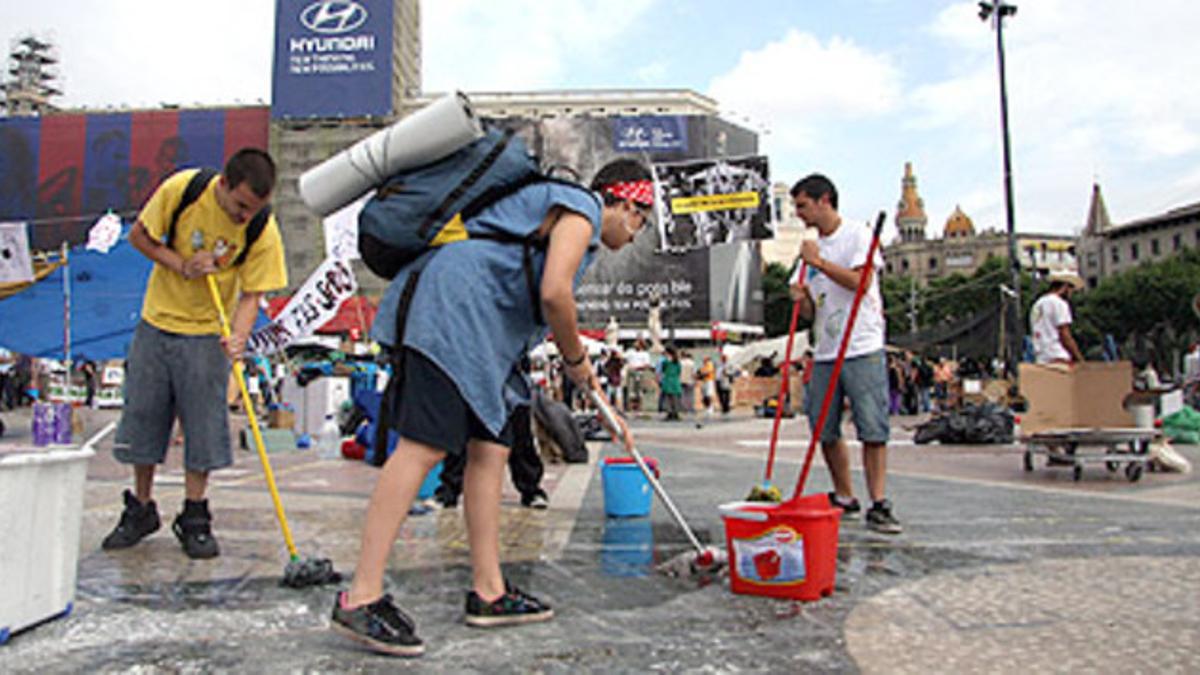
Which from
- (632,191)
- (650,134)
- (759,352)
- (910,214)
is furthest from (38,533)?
(910,214)

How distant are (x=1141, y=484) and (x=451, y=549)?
4.89m

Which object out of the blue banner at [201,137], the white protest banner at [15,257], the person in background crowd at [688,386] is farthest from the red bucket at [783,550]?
the blue banner at [201,137]

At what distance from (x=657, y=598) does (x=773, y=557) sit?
38cm

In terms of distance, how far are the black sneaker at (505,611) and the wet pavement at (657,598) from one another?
0.13ft

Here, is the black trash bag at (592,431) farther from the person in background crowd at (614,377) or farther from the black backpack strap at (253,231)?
the person in background crowd at (614,377)

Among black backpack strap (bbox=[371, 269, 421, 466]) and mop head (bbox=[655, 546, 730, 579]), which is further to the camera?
mop head (bbox=[655, 546, 730, 579])

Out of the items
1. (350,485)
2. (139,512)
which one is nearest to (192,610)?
(139,512)

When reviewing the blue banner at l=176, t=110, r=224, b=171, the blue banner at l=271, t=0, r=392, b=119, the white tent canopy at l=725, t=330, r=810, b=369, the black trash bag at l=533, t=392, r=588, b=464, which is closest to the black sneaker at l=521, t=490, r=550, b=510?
the black trash bag at l=533, t=392, r=588, b=464

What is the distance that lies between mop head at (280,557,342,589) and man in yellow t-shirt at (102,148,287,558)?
0.61 m

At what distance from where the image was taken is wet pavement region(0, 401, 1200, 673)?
2062 mm

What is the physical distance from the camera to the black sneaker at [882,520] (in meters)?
3.82

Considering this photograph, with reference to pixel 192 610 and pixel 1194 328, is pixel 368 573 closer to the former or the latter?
pixel 192 610

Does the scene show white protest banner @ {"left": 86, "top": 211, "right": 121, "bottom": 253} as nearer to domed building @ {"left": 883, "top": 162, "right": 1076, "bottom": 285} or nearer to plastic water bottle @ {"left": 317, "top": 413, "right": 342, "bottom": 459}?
plastic water bottle @ {"left": 317, "top": 413, "right": 342, "bottom": 459}

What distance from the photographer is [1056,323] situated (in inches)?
276
